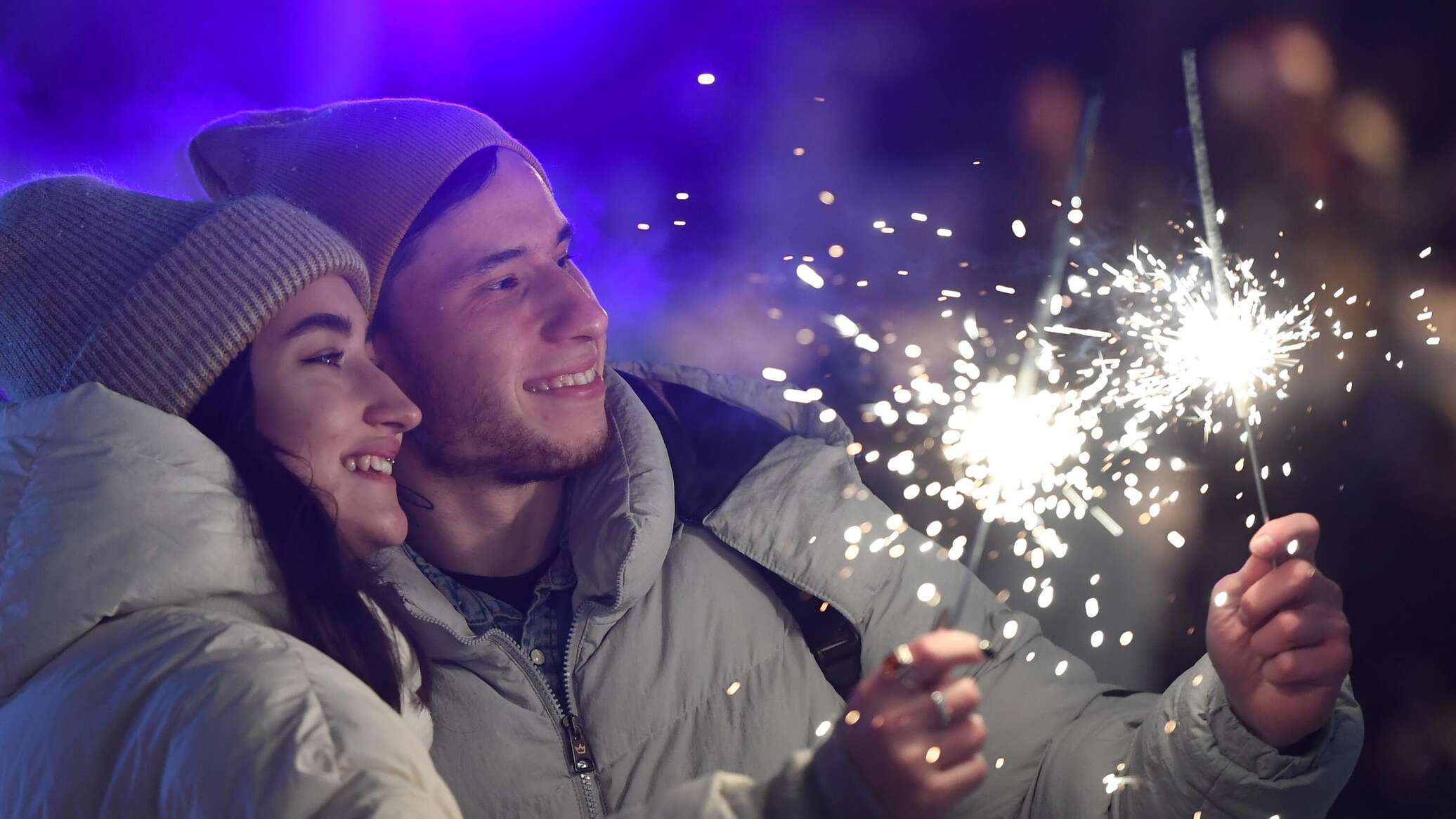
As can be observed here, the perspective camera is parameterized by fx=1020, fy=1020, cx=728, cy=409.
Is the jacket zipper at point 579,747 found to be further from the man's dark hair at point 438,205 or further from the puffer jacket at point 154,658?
the man's dark hair at point 438,205

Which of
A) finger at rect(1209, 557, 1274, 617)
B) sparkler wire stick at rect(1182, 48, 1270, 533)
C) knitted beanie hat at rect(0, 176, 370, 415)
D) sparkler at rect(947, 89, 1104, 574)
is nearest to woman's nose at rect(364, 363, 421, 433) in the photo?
knitted beanie hat at rect(0, 176, 370, 415)

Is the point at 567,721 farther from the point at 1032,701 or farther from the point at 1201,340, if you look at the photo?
the point at 1201,340

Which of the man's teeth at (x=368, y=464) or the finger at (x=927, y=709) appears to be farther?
the man's teeth at (x=368, y=464)

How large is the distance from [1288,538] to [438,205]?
103cm

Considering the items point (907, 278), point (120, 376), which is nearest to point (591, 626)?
point (120, 376)

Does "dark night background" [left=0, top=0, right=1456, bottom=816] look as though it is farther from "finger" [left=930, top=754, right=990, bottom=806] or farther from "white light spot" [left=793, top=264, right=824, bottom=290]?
"finger" [left=930, top=754, right=990, bottom=806]

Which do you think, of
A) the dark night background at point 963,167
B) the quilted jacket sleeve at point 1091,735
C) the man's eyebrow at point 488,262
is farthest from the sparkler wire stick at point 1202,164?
the man's eyebrow at point 488,262

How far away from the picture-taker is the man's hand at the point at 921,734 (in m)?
0.76

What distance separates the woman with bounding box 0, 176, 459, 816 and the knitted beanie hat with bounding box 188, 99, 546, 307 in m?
0.15

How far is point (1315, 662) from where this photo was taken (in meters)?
1.00

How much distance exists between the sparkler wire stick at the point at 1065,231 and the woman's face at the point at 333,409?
822mm

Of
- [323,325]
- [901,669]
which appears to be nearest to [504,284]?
[323,325]

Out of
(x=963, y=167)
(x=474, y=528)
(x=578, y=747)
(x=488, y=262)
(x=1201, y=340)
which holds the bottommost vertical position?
(x=578, y=747)

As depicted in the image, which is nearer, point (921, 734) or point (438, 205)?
point (921, 734)
